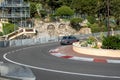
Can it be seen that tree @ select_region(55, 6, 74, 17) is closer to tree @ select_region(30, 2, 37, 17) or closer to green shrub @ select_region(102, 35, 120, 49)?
tree @ select_region(30, 2, 37, 17)

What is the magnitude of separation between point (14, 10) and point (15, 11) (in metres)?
0.35

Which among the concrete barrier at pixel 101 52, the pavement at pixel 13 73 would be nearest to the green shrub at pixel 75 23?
the concrete barrier at pixel 101 52

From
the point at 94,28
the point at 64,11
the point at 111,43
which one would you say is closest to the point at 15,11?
the point at 64,11

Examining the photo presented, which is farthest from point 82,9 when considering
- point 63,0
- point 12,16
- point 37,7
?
point 12,16

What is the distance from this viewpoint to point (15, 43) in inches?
2285

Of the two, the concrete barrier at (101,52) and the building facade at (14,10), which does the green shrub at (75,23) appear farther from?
the concrete barrier at (101,52)

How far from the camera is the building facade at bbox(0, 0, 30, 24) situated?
83000 mm

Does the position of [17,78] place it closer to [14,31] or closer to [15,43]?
[15,43]

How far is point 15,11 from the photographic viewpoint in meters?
84.6

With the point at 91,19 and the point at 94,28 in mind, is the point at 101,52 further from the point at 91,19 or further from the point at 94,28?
the point at 91,19

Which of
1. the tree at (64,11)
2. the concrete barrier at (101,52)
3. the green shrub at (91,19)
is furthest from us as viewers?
the green shrub at (91,19)

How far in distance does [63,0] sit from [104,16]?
12.0m

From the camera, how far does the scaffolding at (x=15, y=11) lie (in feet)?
272

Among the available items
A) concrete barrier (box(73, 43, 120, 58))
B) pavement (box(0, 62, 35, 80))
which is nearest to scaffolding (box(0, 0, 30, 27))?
concrete barrier (box(73, 43, 120, 58))
